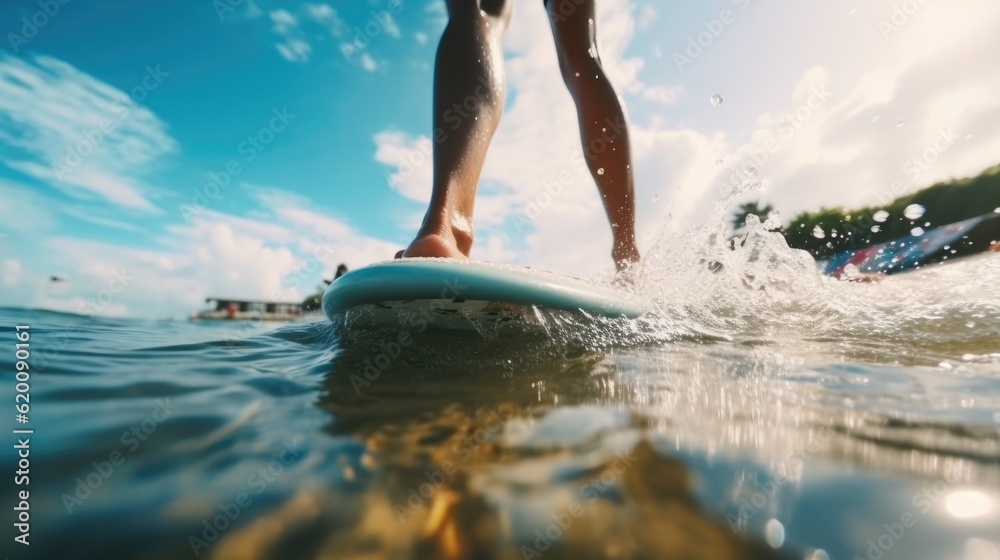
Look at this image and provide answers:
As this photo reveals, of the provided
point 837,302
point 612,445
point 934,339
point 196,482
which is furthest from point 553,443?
point 837,302

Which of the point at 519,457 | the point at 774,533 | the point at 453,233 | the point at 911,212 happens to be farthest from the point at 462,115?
the point at 911,212

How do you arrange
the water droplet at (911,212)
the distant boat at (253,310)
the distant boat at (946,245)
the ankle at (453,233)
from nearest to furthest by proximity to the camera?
the ankle at (453,233), the water droplet at (911,212), the distant boat at (946,245), the distant boat at (253,310)

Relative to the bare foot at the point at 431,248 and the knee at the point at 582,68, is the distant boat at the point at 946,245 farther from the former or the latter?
the bare foot at the point at 431,248

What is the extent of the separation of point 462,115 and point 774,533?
1445 millimetres

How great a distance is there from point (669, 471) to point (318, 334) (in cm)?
144

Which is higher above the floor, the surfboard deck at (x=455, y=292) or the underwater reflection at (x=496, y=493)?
the surfboard deck at (x=455, y=292)

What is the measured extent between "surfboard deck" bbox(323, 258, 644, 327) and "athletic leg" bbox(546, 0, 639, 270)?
3.22 ft

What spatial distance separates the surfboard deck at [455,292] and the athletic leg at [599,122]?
3.22 ft

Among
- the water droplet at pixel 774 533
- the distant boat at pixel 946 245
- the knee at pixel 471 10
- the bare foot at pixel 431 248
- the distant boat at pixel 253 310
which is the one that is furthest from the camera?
the distant boat at pixel 253 310

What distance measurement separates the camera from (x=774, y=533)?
32 centimetres

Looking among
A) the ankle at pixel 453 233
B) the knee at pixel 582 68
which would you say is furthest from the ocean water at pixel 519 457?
the knee at pixel 582 68

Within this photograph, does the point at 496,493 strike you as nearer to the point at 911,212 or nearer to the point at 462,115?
the point at 462,115

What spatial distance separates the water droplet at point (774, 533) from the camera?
306mm

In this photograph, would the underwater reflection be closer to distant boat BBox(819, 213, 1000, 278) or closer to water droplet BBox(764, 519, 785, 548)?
water droplet BBox(764, 519, 785, 548)
